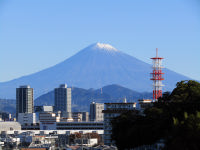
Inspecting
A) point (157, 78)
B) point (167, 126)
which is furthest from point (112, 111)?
point (167, 126)

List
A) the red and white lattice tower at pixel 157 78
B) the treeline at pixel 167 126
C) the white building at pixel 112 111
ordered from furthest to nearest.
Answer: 1. the red and white lattice tower at pixel 157 78
2. the white building at pixel 112 111
3. the treeline at pixel 167 126

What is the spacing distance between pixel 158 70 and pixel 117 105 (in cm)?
1688

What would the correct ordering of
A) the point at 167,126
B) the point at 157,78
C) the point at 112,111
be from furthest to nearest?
the point at 157,78 → the point at 112,111 → the point at 167,126

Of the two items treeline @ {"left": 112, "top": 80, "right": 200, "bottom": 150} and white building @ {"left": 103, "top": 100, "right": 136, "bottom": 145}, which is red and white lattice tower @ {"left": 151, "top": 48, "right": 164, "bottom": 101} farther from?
treeline @ {"left": 112, "top": 80, "right": 200, "bottom": 150}

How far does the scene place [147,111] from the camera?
3344 inches

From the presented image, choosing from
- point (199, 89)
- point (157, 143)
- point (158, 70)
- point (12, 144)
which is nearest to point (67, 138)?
point (12, 144)

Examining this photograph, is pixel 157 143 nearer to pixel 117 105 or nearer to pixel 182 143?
pixel 182 143

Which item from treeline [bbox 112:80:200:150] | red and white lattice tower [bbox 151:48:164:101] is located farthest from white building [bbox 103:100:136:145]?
treeline [bbox 112:80:200:150]

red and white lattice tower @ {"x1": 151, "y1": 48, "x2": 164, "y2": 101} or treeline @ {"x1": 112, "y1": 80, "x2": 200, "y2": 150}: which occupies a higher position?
red and white lattice tower @ {"x1": 151, "y1": 48, "x2": 164, "y2": 101}

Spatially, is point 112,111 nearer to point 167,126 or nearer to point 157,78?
point 157,78

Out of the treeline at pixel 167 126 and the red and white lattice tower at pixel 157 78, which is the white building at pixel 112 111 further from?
the treeline at pixel 167 126

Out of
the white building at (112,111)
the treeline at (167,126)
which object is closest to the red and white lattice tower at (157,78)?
the white building at (112,111)

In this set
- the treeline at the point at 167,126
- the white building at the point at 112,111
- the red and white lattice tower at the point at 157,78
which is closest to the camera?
the treeline at the point at 167,126

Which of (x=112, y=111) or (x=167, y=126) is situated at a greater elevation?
(x=112, y=111)
